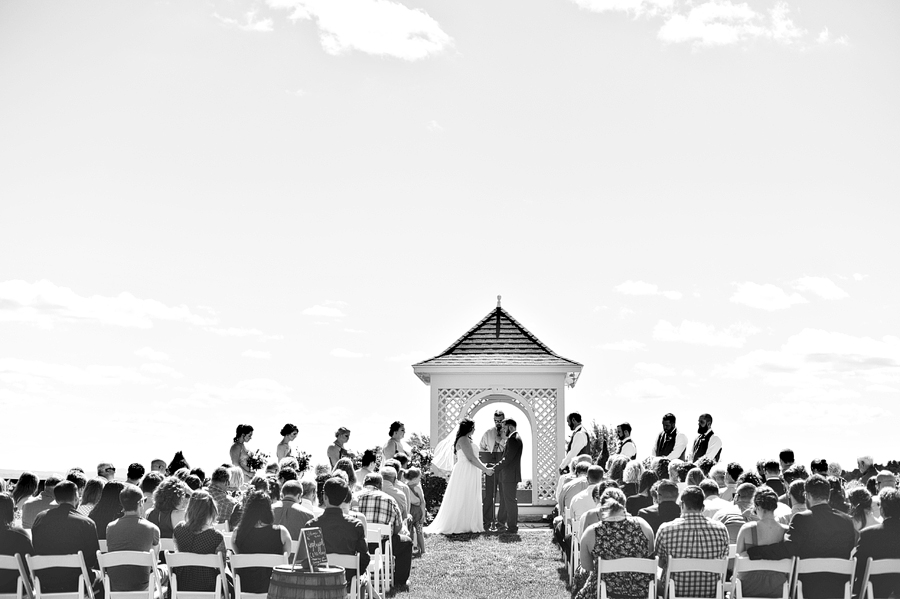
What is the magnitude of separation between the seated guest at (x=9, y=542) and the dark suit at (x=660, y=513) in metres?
5.17

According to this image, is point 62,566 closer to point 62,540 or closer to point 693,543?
point 62,540

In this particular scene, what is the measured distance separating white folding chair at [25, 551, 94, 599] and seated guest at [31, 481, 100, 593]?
0.06m

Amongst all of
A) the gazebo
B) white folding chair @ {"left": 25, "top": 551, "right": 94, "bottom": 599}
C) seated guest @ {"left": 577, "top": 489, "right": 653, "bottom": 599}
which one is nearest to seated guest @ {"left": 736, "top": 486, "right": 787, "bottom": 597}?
seated guest @ {"left": 577, "top": 489, "right": 653, "bottom": 599}

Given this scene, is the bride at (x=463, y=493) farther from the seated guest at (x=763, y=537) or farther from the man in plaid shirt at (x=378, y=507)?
the seated guest at (x=763, y=537)

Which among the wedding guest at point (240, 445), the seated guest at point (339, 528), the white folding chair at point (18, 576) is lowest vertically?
the white folding chair at point (18, 576)

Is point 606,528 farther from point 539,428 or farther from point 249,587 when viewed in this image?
point 539,428

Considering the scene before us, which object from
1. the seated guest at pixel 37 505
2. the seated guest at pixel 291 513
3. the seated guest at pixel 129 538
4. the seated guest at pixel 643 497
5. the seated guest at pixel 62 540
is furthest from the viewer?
Result: the seated guest at pixel 643 497

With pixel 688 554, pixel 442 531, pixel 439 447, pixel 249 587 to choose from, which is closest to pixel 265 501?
pixel 249 587

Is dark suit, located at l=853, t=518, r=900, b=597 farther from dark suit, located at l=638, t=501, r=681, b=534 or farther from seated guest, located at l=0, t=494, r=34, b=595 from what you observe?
seated guest, located at l=0, t=494, r=34, b=595

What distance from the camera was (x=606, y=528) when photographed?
7238 millimetres

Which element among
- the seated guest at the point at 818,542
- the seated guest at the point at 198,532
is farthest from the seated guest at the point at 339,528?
the seated guest at the point at 818,542

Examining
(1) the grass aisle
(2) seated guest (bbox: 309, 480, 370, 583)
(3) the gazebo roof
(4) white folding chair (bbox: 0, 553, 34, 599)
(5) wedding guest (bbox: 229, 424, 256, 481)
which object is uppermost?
(3) the gazebo roof

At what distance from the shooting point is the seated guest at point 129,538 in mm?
7172

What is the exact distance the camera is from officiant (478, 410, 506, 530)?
16156 mm
